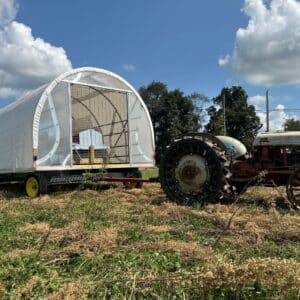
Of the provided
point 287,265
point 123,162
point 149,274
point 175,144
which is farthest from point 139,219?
point 123,162

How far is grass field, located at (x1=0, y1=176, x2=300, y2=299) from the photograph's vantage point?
12.9 feet

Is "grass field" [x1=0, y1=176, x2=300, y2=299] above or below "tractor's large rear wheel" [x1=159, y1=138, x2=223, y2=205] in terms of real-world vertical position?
below

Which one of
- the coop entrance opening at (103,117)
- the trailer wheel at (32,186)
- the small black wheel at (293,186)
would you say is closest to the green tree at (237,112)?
the coop entrance opening at (103,117)

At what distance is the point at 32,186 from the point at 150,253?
31.4 ft

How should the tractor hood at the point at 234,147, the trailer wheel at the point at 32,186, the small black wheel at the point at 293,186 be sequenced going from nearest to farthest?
the small black wheel at the point at 293,186 < the tractor hood at the point at 234,147 < the trailer wheel at the point at 32,186

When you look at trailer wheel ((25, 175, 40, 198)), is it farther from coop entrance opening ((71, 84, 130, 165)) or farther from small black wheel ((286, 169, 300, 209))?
small black wheel ((286, 169, 300, 209))

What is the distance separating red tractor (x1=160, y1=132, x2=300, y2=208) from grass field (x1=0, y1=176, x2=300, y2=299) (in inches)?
27.3

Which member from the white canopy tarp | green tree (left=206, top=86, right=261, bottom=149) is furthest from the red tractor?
green tree (left=206, top=86, right=261, bottom=149)

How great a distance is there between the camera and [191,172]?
10.3m

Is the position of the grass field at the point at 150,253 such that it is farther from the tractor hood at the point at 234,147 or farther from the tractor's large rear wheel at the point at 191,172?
the tractor hood at the point at 234,147

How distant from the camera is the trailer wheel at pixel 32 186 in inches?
549

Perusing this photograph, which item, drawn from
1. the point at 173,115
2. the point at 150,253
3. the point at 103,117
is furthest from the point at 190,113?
the point at 150,253

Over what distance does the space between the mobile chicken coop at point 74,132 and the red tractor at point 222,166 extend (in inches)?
132

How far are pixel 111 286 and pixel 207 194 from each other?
610 cm
